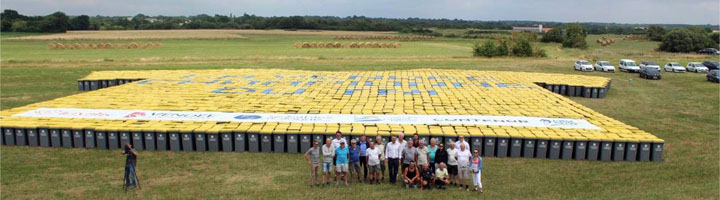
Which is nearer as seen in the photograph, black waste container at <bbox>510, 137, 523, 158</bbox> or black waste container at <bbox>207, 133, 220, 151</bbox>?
black waste container at <bbox>510, 137, 523, 158</bbox>

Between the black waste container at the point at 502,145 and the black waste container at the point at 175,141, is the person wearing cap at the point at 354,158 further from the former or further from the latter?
the black waste container at the point at 175,141

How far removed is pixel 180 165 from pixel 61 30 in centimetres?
11916

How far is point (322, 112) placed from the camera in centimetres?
2011

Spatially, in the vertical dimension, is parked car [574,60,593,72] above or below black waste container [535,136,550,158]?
above

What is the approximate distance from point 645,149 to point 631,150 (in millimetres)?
431

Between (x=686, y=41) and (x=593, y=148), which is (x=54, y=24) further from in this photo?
(x=686, y=41)

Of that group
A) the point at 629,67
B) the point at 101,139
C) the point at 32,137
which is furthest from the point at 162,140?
the point at 629,67

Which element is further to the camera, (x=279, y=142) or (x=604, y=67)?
(x=604, y=67)

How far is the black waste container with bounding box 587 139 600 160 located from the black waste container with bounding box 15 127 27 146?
63.1 ft

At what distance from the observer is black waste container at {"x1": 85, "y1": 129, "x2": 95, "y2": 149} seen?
17.1 meters

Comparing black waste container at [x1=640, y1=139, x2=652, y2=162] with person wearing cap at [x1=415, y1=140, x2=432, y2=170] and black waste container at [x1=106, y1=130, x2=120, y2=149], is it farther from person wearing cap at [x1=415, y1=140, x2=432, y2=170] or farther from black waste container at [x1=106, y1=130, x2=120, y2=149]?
black waste container at [x1=106, y1=130, x2=120, y2=149]

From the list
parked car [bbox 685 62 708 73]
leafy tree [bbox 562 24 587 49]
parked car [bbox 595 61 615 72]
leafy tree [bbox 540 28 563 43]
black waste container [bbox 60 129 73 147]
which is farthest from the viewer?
leafy tree [bbox 540 28 563 43]

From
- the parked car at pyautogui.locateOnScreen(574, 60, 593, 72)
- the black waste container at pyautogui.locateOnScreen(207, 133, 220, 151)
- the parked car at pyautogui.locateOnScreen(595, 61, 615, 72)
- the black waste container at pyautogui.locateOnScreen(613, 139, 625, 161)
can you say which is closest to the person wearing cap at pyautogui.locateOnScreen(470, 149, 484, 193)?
the black waste container at pyautogui.locateOnScreen(613, 139, 625, 161)

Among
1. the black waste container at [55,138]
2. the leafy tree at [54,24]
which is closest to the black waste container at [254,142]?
the black waste container at [55,138]
